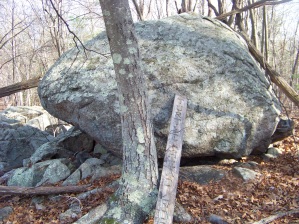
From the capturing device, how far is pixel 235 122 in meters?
5.47

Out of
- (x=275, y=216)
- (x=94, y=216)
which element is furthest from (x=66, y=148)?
(x=275, y=216)

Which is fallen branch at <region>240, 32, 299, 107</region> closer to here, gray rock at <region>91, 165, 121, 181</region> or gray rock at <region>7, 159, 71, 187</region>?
gray rock at <region>91, 165, 121, 181</region>

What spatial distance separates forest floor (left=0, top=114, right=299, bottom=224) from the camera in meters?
4.26

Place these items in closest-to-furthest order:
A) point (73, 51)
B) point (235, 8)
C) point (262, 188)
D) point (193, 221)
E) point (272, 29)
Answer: point (193, 221), point (262, 188), point (73, 51), point (235, 8), point (272, 29)

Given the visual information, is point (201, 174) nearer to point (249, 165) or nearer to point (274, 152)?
point (249, 165)

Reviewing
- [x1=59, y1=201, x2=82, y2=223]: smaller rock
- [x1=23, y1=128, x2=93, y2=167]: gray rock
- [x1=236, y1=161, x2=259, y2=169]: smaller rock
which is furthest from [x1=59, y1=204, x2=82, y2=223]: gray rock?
[x1=236, y1=161, x2=259, y2=169]: smaller rock

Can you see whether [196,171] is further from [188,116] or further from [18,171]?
[18,171]

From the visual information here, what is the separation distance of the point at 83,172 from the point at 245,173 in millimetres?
3090

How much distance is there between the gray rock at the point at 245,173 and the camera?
509cm

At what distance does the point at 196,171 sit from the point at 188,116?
986 mm

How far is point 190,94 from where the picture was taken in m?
5.59

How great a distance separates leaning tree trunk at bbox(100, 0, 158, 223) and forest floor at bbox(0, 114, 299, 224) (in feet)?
1.09

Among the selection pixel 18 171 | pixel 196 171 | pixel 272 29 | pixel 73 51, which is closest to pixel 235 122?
pixel 196 171

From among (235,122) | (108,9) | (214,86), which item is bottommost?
(235,122)
